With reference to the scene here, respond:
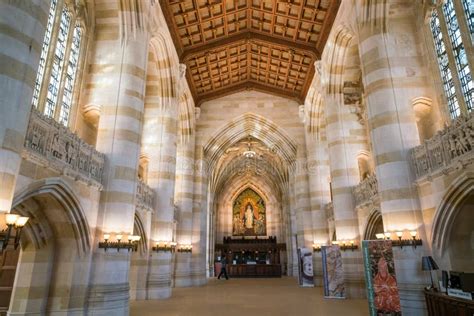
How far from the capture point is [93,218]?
10852mm

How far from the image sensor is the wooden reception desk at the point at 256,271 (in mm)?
33219

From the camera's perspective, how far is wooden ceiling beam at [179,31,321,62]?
20719mm

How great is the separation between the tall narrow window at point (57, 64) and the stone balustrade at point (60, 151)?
102 inches

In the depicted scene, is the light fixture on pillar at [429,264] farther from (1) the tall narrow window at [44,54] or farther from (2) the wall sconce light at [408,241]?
(1) the tall narrow window at [44,54]

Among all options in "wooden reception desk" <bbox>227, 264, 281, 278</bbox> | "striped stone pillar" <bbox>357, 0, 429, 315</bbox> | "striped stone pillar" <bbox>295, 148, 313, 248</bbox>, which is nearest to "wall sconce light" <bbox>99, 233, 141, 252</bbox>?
"striped stone pillar" <bbox>357, 0, 429, 315</bbox>

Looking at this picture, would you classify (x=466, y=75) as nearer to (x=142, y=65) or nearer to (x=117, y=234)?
(x=142, y=65)

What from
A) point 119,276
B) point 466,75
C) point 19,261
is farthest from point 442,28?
point 19,261

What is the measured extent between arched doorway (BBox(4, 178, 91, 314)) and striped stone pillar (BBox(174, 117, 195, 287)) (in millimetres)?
12207

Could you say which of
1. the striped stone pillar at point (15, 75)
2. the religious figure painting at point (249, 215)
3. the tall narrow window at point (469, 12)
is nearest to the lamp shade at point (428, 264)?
the tall narrow window at point (469, 12)

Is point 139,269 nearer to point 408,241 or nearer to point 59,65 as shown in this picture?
point 59,65

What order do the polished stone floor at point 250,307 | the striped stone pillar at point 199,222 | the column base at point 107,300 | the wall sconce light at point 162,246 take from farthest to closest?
the striped stone pillar at point 199,222
the wall sconce light at point 162,246
the polished stone floor at point 250,307
the column base at point 107,300

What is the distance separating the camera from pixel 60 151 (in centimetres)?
908

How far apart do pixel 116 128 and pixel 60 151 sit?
10.6ft

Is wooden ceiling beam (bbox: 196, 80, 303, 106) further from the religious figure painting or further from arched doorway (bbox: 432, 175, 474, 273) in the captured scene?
the religious figure painting
